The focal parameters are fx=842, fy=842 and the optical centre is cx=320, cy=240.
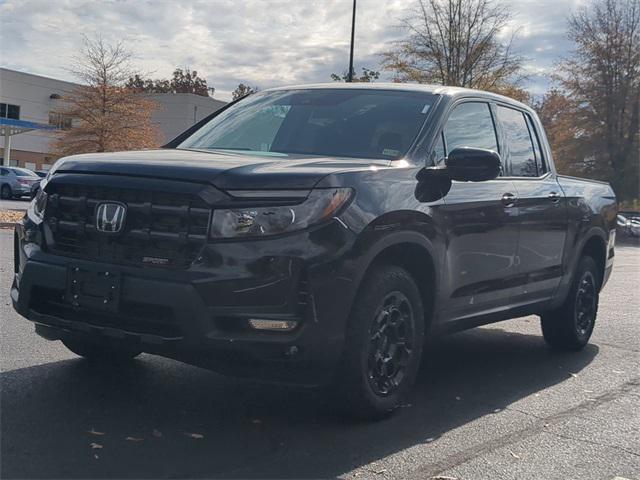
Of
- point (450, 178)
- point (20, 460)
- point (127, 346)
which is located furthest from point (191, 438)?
point (450, 178)

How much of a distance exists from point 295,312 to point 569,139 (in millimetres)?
47274

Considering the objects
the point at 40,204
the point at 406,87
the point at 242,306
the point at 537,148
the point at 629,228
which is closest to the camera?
the point at 242,306

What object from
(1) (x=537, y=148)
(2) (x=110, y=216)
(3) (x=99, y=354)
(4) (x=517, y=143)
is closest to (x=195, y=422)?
(2) (x=110, y=216)

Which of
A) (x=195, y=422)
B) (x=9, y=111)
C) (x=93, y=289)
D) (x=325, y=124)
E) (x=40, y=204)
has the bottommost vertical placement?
(x=195, y=422)

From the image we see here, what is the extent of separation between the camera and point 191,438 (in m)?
4.21

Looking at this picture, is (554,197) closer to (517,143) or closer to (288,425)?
(517,143)

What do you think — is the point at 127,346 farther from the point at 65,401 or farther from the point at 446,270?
the point at 446,270

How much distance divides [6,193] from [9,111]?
29.1 metres

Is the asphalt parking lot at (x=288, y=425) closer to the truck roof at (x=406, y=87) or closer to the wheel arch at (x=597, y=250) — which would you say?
the wheel arch at (x=597, y=250)

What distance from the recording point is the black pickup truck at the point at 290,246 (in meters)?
4.01

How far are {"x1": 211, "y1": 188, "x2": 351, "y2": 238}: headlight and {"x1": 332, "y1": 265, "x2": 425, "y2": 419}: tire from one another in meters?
0.56

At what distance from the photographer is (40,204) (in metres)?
4.60

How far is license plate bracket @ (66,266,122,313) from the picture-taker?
4070mm

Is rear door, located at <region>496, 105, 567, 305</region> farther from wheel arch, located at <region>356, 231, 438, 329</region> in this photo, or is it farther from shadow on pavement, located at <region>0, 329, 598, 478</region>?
wheel arch, located at <region>356, 231, 438, 329</region>
